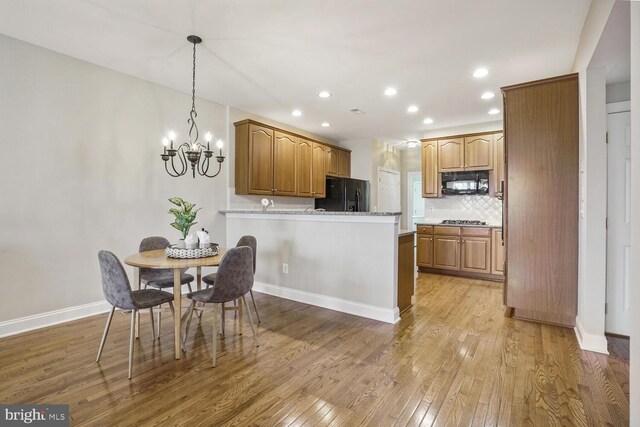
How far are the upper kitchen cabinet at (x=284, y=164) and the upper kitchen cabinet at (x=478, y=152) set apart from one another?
2963mm

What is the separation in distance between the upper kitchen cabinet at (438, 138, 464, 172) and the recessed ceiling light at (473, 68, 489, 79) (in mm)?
2101

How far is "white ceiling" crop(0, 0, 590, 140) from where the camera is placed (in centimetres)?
238

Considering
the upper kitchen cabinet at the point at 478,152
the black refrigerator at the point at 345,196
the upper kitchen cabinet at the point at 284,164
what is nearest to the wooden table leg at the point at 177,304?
the upper kitchen cabinet at the point at 284,164

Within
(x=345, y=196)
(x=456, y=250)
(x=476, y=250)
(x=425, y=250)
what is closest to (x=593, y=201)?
(x=476, y=250)

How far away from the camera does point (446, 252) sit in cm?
537

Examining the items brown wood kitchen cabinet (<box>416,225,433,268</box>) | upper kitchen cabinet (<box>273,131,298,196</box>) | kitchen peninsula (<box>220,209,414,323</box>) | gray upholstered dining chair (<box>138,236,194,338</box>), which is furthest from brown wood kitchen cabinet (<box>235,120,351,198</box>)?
brown wood kitchen cabinet (<box>416,225,433,268</box>)

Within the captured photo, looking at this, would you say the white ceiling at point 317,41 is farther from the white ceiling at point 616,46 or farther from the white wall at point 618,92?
the white wall at point 618,92

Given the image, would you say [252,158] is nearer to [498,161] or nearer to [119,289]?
[119,289]

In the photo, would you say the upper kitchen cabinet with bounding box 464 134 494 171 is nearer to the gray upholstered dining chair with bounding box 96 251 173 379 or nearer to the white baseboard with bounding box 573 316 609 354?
the white baseboard with bounding box 573 316 609 354

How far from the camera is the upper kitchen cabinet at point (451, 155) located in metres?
5.51

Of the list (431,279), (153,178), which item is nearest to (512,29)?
(431,279)

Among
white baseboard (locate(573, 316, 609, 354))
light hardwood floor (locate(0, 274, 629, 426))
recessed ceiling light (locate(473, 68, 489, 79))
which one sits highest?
recessed ceiling light (locate(473, 68, 489, 79))

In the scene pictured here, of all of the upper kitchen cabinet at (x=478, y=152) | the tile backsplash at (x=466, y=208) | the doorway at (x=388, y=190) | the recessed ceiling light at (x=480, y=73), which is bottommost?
the tile backsplash at (x=466, y=208)

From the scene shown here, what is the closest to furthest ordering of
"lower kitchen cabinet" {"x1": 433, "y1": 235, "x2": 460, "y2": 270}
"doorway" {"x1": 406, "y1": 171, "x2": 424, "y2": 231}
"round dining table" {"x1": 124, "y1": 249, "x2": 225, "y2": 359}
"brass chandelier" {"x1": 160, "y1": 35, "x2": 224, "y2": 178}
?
1. "round dining table" {"x1": 124, "y1": 249, "x2": 225, "y2": 359}
2. "brass chandelier" {"x1": 160, "y1": 35, "x2": 224, "y2": 178}
3. "lower kitchen cabinet" {"x1": 433, "y1": 235, "x2": 460, "y2": 270}
4. "doorway" {"x1": 406, "y1": 171, "x2": 424, "y2": 231}
